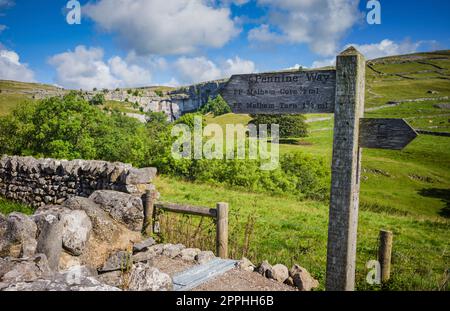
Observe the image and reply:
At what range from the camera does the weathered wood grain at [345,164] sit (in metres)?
4.31

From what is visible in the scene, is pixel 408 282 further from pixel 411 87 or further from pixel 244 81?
pixel 411 87

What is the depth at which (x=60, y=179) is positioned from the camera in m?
11.9

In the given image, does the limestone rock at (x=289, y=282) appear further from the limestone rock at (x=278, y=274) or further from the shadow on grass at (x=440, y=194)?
the shadow on grass at (x=440, y=194)

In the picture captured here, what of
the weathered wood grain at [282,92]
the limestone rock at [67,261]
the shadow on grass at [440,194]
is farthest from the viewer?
the shadow on grass at [440,194]

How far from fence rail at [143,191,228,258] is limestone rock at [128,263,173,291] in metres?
2.61

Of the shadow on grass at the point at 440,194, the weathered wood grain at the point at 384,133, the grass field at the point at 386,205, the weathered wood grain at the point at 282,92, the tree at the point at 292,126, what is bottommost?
the shadow on grass at the point at 440,194

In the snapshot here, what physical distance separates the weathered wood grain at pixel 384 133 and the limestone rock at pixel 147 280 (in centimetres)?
309

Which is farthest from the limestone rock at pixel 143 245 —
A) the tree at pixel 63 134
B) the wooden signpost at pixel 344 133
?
the tree at pixel 63 134

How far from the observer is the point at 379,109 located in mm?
68812

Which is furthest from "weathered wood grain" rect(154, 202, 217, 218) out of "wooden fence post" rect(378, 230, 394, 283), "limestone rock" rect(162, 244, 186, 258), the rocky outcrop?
"wooden fence post" rect(378, 230, 394, 283)

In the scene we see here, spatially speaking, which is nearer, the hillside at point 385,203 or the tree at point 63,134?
the hillside at point 385,203

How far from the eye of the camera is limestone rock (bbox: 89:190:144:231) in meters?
7.57

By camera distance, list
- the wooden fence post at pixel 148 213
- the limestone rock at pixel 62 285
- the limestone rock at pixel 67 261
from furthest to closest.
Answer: the wooden fence post at pixel 148 213, the limestone rock at pixel 67 261, the limestone rock at pixel 62 285

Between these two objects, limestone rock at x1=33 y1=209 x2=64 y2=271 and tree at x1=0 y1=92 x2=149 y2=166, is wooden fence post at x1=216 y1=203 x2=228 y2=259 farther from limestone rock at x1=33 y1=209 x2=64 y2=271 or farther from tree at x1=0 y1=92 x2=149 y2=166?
tree at x1=0 y1=92 x2=149 y2=166
